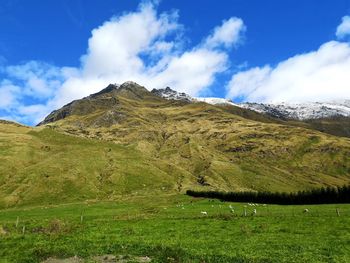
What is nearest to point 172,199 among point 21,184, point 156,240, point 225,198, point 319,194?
point 225,198

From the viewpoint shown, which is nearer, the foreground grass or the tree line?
the foreground grass

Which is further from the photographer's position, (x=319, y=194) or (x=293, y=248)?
(x=319, y=194)

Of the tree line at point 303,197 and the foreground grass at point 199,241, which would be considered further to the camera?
the tree line at point 303,197

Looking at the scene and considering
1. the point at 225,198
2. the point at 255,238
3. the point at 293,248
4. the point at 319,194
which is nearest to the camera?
the point at 293,248

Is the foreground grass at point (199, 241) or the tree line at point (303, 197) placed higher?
the tree line at point (303, 197)

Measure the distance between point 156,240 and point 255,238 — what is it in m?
10.2

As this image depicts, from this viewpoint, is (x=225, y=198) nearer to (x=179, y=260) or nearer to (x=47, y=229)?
(x=47, y=229)

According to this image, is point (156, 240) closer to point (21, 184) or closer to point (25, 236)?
point (25, 236)

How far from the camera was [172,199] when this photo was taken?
137 metres

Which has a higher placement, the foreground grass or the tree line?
the tree line

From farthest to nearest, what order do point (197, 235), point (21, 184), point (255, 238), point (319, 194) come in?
point (21, 184), point (319, 194), point (197, 235), point (255, 238)

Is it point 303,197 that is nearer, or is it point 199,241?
point 199,241

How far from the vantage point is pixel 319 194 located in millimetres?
106500

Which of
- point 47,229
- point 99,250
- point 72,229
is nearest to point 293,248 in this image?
point 99,250
